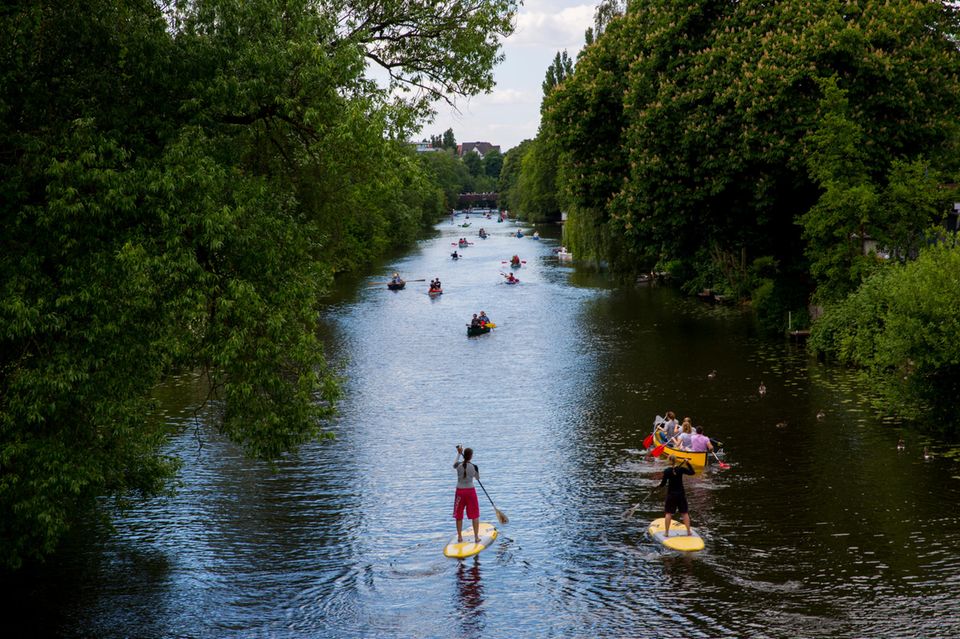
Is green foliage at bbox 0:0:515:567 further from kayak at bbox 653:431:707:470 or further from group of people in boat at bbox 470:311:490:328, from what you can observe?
group of people in boat at bbox 470:311:490:328

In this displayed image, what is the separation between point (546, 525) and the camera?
74.4 feet

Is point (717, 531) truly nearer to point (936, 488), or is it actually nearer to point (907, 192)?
point (936, 488)

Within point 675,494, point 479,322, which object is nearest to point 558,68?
point 479,322

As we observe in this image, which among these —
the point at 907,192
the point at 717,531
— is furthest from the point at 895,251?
the point at 717,531

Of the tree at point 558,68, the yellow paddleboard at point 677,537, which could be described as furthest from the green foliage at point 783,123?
the tree at point 558,68

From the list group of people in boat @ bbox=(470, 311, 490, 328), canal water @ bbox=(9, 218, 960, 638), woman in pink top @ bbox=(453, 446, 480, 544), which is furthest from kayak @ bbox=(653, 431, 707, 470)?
group of people in boat @ bbox=(470, 311, 490, 328)

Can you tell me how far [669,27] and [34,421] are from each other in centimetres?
3673

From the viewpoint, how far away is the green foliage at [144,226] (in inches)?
627

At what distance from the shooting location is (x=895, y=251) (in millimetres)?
38625

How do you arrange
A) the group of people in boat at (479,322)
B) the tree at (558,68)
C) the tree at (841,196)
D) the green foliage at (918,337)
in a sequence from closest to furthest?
1. the green foliage at (918,337)
2. the tree at (841,196)
3. the group of people in boat at (479,322)
4. the tree at (558,68)

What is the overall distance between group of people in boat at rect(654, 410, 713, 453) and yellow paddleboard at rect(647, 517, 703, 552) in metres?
5.27

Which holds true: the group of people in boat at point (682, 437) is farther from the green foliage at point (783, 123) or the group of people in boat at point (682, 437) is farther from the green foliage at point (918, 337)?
the green foliage at point (783, 123)

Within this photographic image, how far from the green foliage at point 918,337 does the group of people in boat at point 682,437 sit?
21.5ft

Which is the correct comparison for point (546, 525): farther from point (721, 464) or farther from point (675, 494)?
point (721, 464)
